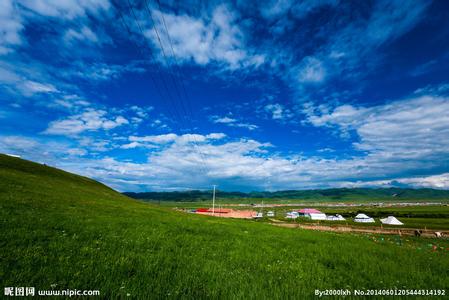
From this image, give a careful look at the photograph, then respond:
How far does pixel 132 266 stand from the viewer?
736 centimetres

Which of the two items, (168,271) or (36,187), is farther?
(36,187)

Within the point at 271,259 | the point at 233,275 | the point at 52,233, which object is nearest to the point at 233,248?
the point at 271,259

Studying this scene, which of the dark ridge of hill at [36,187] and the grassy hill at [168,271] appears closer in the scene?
the grassy hill at [168,271]

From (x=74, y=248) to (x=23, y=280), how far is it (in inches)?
137

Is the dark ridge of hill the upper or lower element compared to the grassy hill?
upper

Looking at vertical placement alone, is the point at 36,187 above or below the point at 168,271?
above

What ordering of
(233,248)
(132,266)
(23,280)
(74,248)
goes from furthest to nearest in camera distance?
(233,248), (74,248), (132,266), (23,280)

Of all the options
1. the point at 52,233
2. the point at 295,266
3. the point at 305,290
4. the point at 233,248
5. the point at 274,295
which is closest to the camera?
the point at 274,295

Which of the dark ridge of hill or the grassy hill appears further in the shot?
the dark ridge of hill

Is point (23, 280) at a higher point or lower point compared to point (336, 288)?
higher

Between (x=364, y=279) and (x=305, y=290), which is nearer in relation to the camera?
(x=305, y=290)

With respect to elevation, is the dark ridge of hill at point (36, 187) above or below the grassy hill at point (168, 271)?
above

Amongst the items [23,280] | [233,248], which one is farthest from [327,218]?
[23,280]

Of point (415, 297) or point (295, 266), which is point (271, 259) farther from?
point (415, 297)
